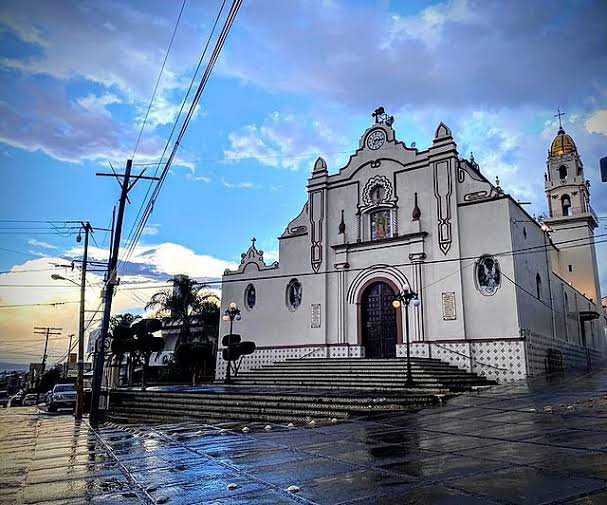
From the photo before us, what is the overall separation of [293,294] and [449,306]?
25.7ft

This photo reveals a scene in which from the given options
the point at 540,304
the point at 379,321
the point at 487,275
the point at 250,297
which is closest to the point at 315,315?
the point at 379,321

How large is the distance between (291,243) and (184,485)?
67.0 ft

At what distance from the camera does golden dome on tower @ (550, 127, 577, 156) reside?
34688mm

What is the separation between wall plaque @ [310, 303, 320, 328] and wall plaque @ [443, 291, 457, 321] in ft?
18.9

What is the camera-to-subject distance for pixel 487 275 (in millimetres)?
19312

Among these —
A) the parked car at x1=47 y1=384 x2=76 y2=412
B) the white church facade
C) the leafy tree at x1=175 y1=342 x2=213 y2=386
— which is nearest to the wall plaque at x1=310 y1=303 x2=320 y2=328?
the white church facade

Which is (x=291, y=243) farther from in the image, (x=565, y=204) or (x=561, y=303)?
(x=565, y=204)

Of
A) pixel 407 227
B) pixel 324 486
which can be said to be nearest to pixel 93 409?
pixel 324 486

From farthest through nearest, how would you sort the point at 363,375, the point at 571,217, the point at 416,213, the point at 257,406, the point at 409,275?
the point at 571,217 < the point at 416,213 < the point at 409,275 < the point at 363,375 < the point at 257,406

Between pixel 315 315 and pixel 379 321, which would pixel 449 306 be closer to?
pixel 379 321

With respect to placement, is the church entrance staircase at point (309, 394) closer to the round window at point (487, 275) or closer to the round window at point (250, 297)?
the round window at point (487, 275)

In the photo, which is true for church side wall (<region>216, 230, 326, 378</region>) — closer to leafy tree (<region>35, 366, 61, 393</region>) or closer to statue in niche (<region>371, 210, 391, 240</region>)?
statue in niche (<region>371, 210, 391, 240</region>)

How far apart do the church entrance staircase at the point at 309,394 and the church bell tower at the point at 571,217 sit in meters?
18.1

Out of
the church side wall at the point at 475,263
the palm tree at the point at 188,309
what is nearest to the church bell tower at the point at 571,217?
the church side wall at the point at 475,263
